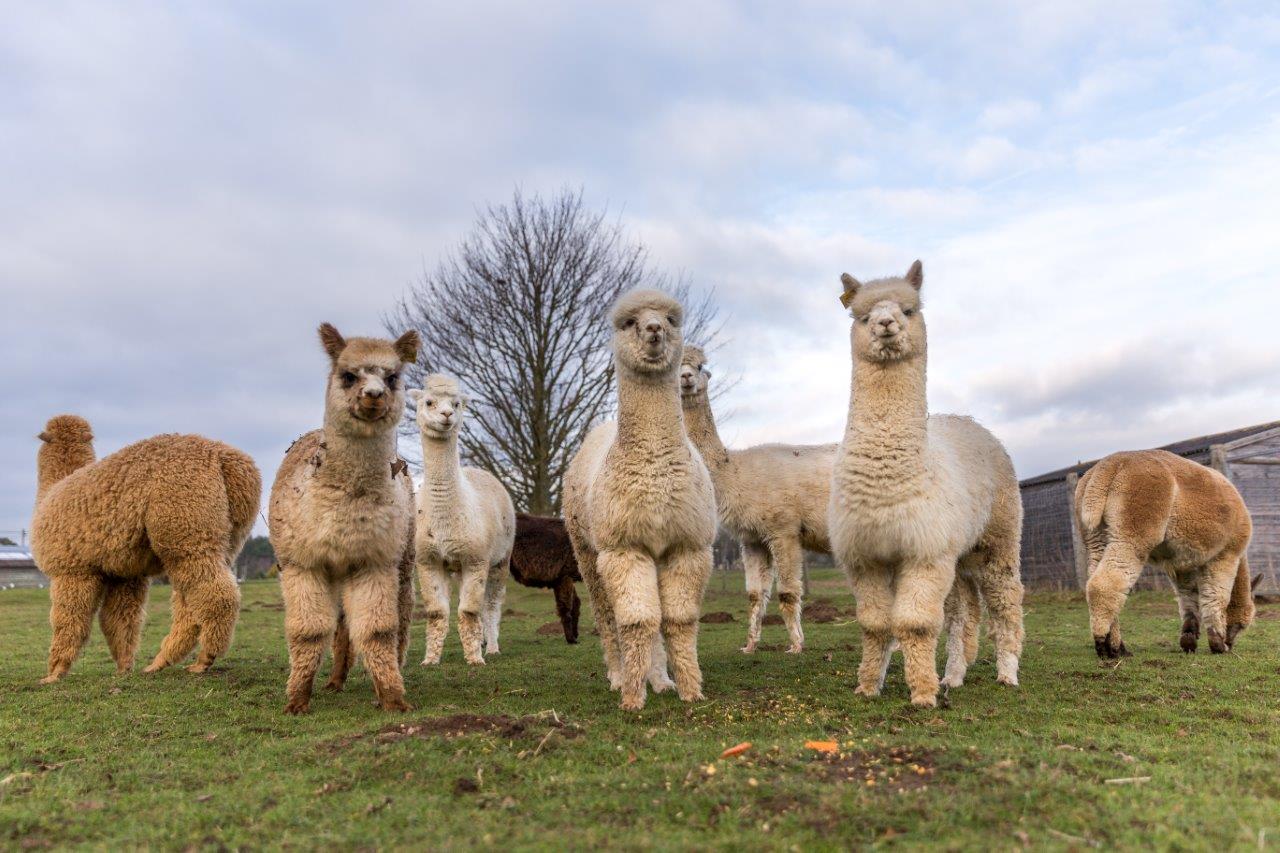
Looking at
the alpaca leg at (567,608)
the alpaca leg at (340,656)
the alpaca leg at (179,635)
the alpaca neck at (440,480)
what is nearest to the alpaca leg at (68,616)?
the alpaca leg at (179,635)

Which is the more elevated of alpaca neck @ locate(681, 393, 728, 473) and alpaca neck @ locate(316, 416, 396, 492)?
alpaca neck @ locate(681, 393, 728, 473)

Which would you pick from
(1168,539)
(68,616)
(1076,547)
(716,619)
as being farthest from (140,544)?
(1076,547)

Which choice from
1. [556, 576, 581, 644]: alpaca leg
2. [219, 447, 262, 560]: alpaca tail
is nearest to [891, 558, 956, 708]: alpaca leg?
[219, 447, 262, 560]: alpaca tail

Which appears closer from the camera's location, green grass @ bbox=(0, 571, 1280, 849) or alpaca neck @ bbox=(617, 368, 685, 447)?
green grass @ bbox=(0, 571, 1280, 849)

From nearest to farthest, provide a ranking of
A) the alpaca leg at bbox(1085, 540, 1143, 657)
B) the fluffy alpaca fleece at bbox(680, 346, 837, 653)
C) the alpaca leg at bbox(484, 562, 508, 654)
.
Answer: the alpaca leg at bbox(1085, 540, 1143, 657)
the fluffy alpaca fleece at bbox(680, 346, 837, 653)
the alpaca leg at bbox(484, 562, 508, 654)

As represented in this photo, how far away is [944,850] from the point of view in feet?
9.11

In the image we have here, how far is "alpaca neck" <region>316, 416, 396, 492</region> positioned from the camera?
5445 mm

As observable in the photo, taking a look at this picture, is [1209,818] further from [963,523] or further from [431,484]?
[431,484]

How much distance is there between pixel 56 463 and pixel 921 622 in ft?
25.4

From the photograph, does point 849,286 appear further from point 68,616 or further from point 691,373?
point 68,616

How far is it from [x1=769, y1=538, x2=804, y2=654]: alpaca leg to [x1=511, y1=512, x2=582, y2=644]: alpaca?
9.22 feet

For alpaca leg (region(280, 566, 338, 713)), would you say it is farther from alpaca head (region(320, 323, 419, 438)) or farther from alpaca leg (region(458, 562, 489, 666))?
alpaca leg (region(458, 562, 489, 666))

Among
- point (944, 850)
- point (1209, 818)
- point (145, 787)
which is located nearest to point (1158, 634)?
point (1209, 818)

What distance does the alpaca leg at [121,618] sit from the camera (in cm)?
753
